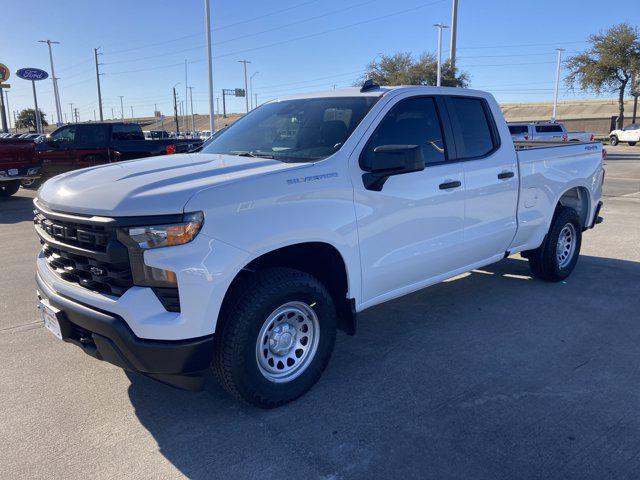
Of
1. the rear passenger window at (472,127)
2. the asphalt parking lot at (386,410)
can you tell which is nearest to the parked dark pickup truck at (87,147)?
the asphalt parking lot at (386,410)

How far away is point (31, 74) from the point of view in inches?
1746

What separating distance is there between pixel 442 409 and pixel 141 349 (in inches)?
73.3

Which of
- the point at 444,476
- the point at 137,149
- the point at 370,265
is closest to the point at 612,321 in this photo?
the point at 370,265

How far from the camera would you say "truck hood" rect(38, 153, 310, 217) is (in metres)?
2.87

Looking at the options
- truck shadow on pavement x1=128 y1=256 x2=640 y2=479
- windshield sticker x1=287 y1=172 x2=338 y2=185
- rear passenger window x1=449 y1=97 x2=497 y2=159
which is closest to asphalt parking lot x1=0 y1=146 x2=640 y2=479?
truck shadow on pavement x1=128 y1=256 x2=640 y2=479

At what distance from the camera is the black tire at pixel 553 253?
5.83 meters

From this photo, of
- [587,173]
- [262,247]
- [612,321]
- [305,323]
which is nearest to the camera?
[262,247]

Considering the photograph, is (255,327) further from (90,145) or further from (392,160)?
(90,145)

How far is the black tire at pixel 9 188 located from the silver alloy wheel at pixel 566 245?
13268 millimetres

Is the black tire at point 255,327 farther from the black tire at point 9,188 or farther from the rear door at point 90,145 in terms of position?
the black tire at point 9,188

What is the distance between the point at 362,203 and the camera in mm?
3633

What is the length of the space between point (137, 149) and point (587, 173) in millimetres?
11834

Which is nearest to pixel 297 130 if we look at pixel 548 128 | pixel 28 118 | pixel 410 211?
pixel 410 211

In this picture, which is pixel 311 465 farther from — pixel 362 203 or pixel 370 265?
pixel 362 203
